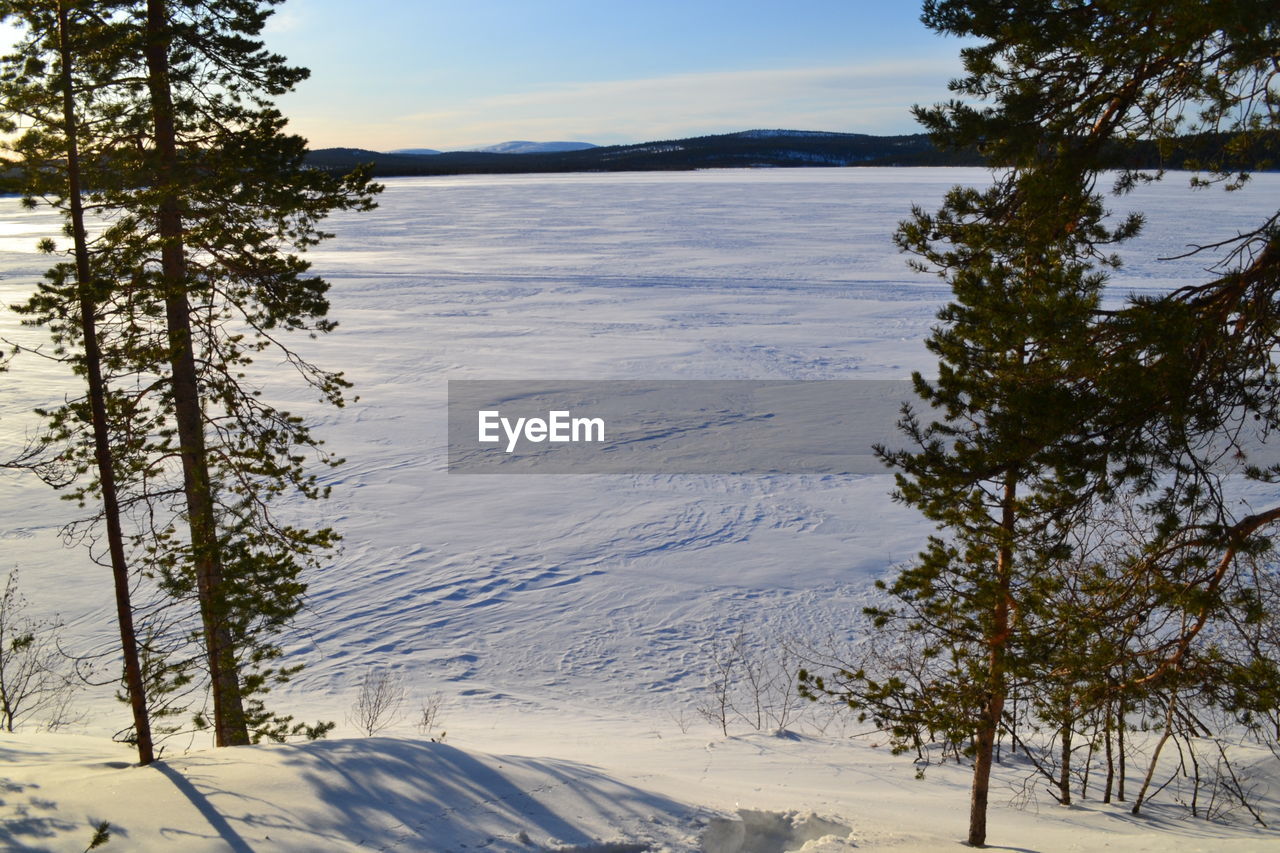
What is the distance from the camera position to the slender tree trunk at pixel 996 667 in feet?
22.4

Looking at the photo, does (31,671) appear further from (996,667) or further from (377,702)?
(996,667)

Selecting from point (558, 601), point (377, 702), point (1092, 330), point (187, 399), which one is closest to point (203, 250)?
point (187, 399)

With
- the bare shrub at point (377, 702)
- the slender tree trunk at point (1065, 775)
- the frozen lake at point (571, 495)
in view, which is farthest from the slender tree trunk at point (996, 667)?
the bare shrub at point (377, 702)

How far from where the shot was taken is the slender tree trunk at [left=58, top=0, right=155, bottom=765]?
22.9 feet

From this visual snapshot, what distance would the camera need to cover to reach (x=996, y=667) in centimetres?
677

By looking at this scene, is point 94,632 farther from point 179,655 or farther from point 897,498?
point 897,498

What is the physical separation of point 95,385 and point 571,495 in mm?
12807

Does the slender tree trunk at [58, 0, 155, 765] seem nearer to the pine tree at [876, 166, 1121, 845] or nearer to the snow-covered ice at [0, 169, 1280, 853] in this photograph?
the snow-covered ice at [0, 169, 1280, 853]

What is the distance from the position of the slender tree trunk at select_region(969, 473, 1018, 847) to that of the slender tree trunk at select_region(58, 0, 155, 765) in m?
6.47

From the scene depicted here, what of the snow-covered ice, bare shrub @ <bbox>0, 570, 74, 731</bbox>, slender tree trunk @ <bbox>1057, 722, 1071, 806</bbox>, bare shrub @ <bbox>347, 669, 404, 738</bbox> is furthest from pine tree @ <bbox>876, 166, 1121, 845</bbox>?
bare shrub @ <bbox>0, 570, 74, 731</bbox>

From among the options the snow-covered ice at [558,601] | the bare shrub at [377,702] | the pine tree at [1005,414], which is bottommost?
the bare shrub at [377,702]

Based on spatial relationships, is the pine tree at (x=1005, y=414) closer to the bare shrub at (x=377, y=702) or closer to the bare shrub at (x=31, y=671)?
the bare shrub at (x=377, y=702)

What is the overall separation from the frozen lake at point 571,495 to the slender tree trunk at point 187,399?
3527 mm

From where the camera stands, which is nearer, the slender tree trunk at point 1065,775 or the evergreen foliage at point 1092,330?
the evergreen foliage at point 1092,330
